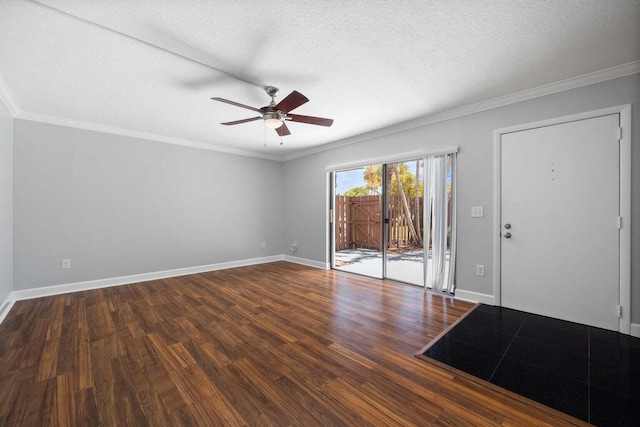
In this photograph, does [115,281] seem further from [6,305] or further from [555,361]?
[555,361]

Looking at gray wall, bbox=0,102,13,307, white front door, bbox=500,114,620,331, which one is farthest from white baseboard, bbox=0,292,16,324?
white front door, bbox=500,114,620,331

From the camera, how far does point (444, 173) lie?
3.46 metres

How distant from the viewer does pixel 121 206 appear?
4.04 m

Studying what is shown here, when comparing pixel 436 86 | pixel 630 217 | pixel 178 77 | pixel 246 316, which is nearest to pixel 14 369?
pixel 246 316

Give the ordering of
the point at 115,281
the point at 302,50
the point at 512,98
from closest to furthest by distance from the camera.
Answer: the point at 302,50, the point at 512,98, the point at 115,281

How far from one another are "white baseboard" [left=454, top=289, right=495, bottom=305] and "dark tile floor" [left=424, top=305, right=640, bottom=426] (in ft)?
1.18

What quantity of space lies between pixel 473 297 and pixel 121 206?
5269mm

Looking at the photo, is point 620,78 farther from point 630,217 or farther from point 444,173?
point 444,173

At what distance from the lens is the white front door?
8.02ft

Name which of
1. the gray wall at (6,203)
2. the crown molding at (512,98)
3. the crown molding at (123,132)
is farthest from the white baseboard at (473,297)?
the gray wall at (6,203)

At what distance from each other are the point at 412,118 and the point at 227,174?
361 cm

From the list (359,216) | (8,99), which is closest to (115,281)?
(8,99)

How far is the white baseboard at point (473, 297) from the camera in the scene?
10.2 feet

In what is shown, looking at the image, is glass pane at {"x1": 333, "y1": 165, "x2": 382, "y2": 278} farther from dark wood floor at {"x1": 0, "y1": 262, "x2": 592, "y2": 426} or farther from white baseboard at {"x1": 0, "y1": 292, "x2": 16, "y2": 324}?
white baseboard at {"x1": 0, "y1": 292, "x2": 16, "y2": 324}
